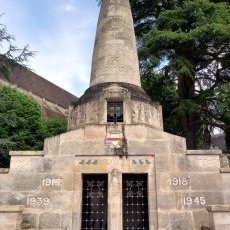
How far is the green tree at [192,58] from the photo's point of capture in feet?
51.1

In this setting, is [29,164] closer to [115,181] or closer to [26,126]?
[115,181]

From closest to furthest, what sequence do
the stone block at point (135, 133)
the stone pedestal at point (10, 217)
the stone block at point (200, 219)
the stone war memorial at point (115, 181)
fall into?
the stone pedestal at point (10, 217) < the stone block at point (200, 219) < the stone war memorial at point (115, 181) < the stone block at point (135, 133)

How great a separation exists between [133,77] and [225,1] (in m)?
9.86

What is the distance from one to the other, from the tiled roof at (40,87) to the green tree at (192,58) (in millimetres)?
30687

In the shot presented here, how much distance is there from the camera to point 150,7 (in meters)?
19.5

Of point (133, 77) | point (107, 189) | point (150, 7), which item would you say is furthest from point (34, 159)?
point (150, 7)

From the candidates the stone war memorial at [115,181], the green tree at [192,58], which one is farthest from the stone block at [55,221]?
the green tree at [192,58]

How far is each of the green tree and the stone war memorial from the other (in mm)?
6471

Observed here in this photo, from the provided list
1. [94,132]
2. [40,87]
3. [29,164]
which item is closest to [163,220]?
[94,132]

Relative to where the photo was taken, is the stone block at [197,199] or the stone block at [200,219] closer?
the stone block at [200,219]

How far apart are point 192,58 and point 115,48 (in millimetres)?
6646

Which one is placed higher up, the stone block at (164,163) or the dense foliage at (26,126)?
the dense foliage at (26,126)

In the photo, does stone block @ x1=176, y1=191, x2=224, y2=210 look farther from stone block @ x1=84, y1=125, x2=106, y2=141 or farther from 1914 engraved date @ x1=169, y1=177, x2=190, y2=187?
stone block @ x1=84, y1=125, x2=106, y2=141

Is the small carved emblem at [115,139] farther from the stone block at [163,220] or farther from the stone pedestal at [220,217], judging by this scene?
the stone pedestal at [220,217]
